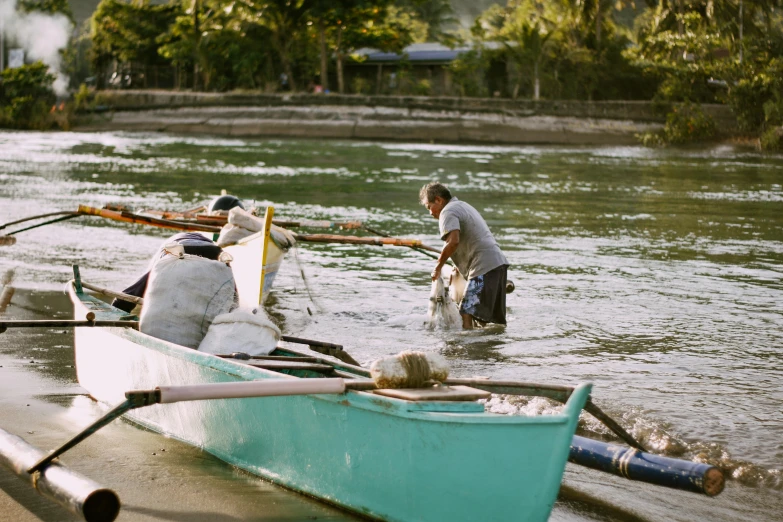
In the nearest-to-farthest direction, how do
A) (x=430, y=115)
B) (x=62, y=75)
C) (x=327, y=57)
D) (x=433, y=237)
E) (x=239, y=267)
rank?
(x=239, y=267) → (x=433, y=237) → (x=430, y=115) → (x=327, y=57) → (x=62, y=75)

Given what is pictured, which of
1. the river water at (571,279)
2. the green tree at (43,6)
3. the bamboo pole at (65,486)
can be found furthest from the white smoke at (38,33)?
the bamboo pole at (65,486)

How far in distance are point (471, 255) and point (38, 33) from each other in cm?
4968

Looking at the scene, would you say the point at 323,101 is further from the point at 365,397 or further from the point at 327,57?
the point at 365,397

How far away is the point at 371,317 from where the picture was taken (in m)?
9.44

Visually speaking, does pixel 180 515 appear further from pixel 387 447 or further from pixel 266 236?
pixel 266 236

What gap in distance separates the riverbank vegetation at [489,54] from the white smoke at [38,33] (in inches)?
37.9

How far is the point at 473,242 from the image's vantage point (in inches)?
325

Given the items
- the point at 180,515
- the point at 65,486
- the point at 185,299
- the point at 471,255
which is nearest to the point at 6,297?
A: the point at 471,255

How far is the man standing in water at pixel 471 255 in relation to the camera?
807 cm

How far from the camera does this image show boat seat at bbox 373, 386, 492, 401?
4016mm

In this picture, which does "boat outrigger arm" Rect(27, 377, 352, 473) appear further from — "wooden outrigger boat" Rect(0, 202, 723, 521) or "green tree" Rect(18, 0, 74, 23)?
"green tree" Rect(18, 0, 74, 23)

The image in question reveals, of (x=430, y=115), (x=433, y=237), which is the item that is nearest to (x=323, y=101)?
(x=430, y=115)

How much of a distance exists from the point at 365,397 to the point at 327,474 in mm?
510

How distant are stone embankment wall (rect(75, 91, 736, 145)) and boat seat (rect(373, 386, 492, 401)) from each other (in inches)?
1353
